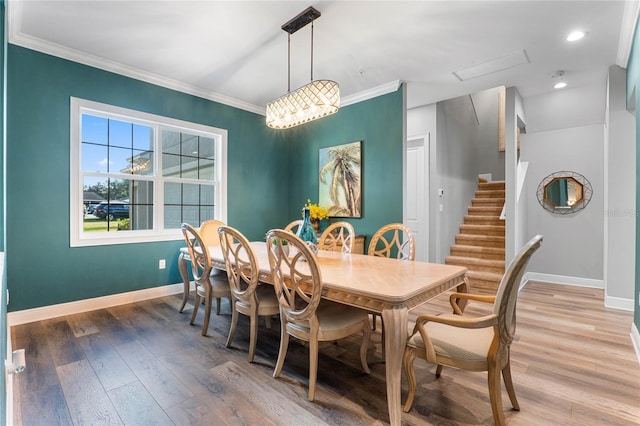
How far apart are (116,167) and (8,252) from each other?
50.9 inches

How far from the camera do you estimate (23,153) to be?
2.95 metres

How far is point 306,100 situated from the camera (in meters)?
2.64

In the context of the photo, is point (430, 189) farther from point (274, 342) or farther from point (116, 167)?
point (116, 167)

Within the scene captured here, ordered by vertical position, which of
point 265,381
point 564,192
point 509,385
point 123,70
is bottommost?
point 265,381

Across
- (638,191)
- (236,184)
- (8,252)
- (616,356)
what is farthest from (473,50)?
(8,252)

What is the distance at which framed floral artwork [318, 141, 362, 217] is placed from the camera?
439cm

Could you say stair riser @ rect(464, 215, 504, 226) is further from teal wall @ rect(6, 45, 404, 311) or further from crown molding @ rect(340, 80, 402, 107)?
crown molding @ rect(340, 80, 402, 107)

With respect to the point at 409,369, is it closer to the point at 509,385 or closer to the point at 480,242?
the point at 509,385

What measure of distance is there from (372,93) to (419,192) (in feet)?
5.84

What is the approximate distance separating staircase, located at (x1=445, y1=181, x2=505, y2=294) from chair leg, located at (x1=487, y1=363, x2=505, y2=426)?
115 inches

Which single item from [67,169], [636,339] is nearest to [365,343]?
[636,339]

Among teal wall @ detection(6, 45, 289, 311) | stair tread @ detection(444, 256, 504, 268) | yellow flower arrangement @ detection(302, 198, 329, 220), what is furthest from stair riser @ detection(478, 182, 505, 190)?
teal wall @ detection(6, 45, 289, 311)

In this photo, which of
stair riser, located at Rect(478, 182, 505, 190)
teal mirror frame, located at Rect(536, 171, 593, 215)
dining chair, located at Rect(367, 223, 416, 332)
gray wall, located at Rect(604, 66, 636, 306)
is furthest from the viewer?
stair riser, located at Rect(478, 182, 505, 190)

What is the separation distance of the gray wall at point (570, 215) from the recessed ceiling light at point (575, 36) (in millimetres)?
2349
